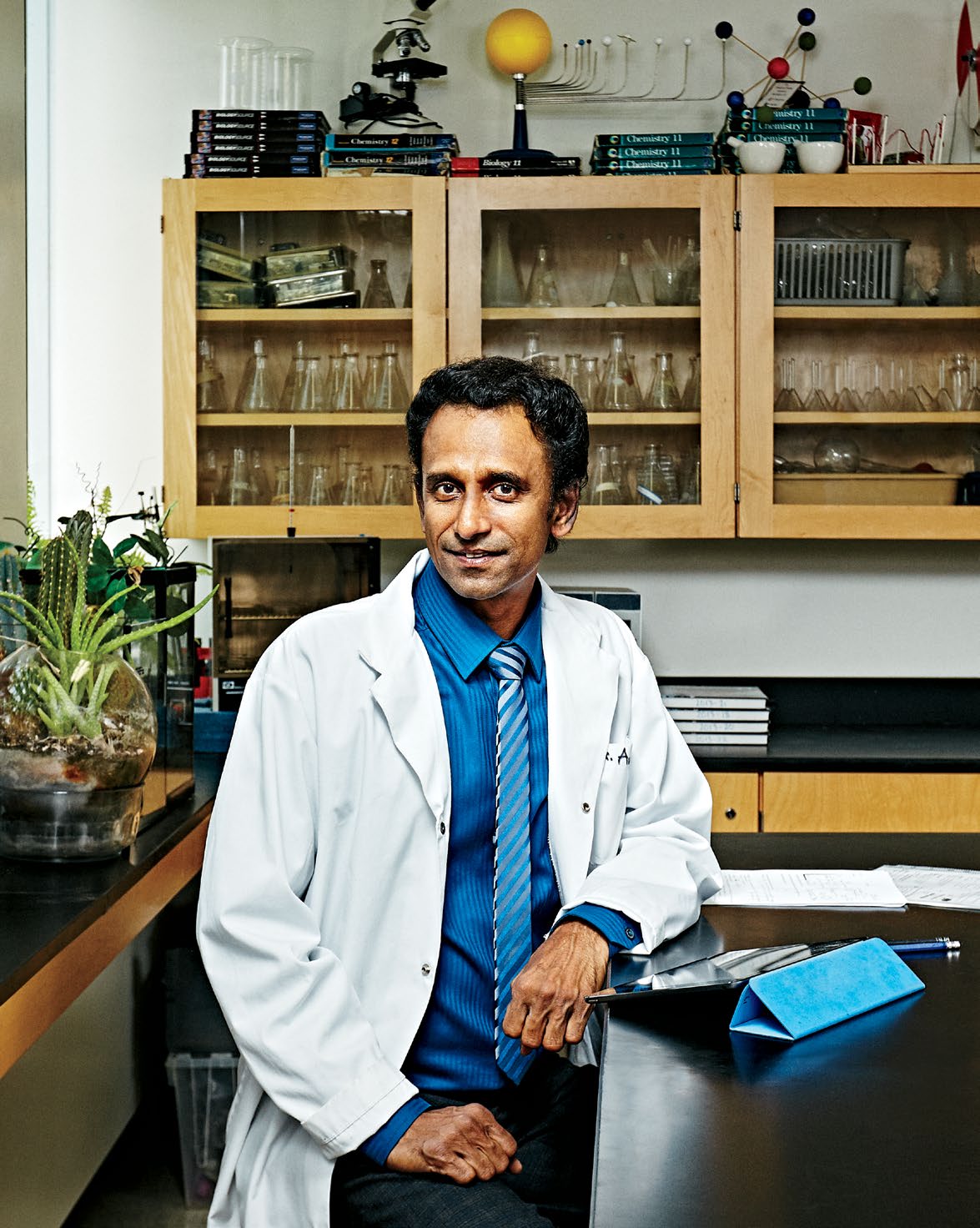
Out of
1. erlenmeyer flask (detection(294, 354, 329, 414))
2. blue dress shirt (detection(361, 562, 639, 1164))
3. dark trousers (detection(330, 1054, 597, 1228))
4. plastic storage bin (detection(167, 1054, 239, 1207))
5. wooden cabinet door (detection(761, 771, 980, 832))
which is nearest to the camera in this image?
dark trousers (detection(330, 1054, 597, 1228))

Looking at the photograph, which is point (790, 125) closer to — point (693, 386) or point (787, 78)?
point (787, 78)

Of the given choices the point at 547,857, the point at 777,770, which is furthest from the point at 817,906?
the point at 777,770

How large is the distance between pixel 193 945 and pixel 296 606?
2.59 feet

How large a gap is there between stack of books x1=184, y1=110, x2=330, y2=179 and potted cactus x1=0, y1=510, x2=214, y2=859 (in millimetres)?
1609

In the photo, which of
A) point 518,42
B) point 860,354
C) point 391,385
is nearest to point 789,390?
point 860,354

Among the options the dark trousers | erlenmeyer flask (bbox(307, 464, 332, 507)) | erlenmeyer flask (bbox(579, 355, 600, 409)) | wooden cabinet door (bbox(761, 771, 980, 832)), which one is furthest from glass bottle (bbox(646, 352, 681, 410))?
the dark trousers

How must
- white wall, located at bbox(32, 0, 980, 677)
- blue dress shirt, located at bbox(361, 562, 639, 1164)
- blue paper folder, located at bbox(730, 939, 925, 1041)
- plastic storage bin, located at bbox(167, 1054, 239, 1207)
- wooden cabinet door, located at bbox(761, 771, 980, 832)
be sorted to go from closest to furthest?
blue paper folder, located at bbox(730, 939, 925, 1041), blue dress shirt, located at bbox(361, 562, 639, 1164), plastic storage bin, located at bbox(167, 1054, 239, 1207), wooden cabinet door, located at bbox(761, 771, 980, 832), white wall, located at bbox(32, 0, 980, 677)

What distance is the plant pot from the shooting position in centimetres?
162

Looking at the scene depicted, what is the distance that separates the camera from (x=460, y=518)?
1.55 meters

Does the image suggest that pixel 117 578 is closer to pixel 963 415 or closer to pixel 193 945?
pixel 193 945

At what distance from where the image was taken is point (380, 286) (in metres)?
3.09

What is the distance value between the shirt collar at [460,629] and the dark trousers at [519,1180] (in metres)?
0.47

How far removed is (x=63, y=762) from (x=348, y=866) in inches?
15.9

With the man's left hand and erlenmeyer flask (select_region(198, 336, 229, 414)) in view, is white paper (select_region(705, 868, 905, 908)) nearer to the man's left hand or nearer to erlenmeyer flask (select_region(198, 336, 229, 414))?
the man's left hand
